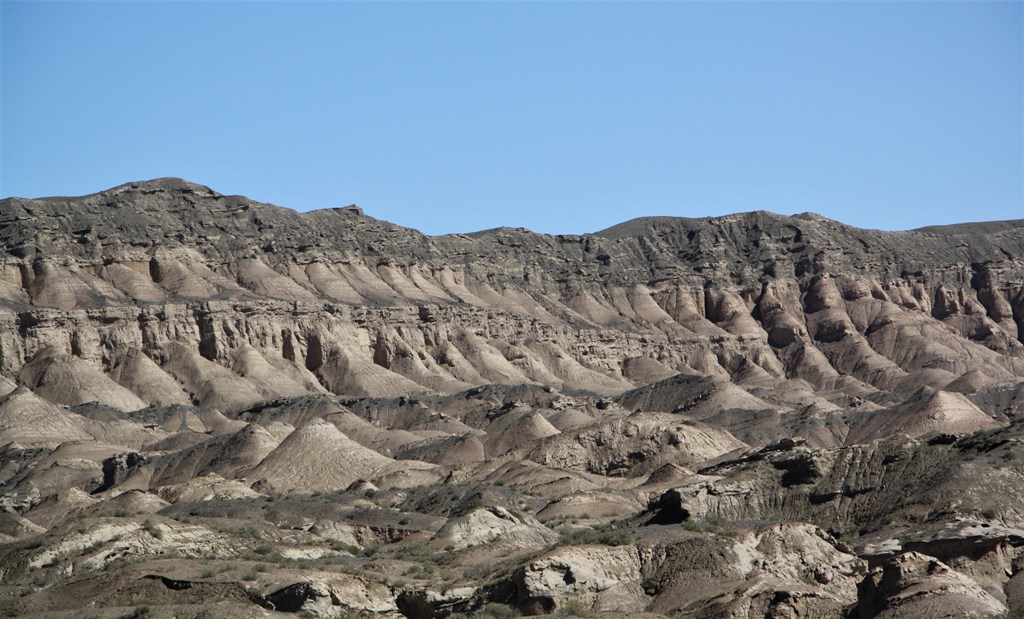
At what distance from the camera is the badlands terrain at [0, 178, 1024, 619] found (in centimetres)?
3738

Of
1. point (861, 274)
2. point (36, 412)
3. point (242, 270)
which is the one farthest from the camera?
point (861, 274)

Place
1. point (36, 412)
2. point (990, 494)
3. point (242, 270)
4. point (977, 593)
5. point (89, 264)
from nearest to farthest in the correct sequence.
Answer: point (977, 593) < point (990, 494) < point (36, 412) < point (89, 264) < point (242, 270)

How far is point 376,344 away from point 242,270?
1617 cm

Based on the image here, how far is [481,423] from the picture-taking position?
118 metres

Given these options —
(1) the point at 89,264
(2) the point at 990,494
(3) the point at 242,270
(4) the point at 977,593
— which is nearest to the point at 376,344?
(3) the point at 242,270

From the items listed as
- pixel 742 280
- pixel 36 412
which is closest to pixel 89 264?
pixel 36 412

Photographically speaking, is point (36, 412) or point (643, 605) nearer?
point (643, 605)

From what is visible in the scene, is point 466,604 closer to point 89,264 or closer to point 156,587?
point 156,587

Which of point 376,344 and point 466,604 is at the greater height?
point 376,344

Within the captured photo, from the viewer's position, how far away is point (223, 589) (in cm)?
3653

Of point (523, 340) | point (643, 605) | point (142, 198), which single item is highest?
point (142, 198)

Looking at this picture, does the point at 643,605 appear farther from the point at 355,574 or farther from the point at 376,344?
the point at 376,344

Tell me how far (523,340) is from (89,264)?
42.8 meters

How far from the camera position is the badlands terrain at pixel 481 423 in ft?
123
